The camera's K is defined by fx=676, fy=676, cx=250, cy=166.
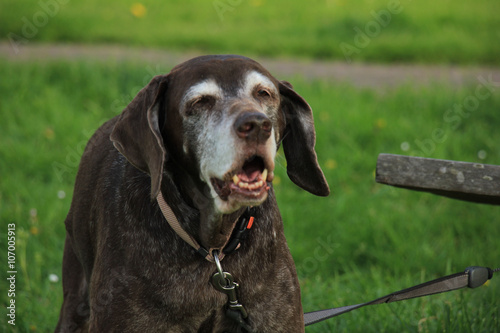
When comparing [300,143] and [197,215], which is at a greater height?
[300,143]

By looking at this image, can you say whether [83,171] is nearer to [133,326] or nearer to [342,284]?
[133,326]

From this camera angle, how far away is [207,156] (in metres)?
2.70

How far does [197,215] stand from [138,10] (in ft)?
27.5

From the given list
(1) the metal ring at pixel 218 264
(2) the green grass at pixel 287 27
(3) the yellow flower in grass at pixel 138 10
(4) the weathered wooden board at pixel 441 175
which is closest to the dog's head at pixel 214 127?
(1) the metal ring at pixel 218 264

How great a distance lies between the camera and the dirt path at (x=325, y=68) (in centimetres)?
809

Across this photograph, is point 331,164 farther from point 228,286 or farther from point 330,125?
point 228,286

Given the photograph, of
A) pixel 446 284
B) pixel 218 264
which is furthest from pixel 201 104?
pixel 446 284

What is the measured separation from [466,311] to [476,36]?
6695 mm

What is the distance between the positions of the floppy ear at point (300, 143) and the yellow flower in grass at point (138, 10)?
810 cm

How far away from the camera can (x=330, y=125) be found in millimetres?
6695

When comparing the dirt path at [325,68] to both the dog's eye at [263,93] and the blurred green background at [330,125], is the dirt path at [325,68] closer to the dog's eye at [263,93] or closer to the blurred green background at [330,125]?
the blurred green background at [330,125]

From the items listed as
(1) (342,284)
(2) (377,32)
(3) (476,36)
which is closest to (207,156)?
(1) (342,284)

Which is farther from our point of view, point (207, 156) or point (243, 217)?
point (243, 217)

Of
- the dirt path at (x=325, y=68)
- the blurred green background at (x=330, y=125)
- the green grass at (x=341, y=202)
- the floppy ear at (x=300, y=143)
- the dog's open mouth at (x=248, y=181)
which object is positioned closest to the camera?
the dog's open mouth at (x=248, y=181)
